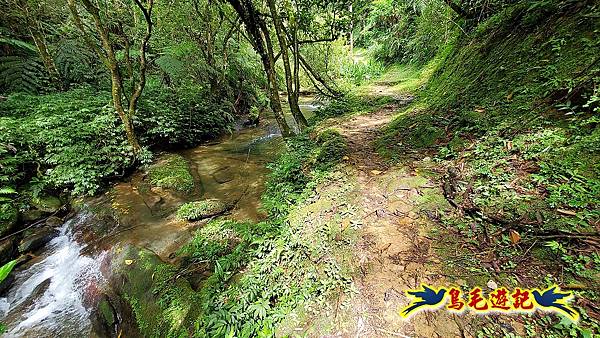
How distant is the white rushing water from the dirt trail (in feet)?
10.8

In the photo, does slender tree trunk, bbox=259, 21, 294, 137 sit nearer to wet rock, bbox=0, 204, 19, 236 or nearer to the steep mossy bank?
the steep mossy bank

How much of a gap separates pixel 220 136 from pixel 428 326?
8402 mm

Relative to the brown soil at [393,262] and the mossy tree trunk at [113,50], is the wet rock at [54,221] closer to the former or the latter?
the mossy tree trunk at [113,50]

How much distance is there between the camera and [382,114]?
6730 mm

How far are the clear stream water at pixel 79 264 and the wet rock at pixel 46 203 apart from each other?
0.49m

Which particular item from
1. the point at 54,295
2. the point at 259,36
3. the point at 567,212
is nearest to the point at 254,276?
the point at 567,212

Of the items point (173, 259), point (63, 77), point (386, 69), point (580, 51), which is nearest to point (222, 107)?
point (63, 77)

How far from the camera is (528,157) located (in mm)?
2523

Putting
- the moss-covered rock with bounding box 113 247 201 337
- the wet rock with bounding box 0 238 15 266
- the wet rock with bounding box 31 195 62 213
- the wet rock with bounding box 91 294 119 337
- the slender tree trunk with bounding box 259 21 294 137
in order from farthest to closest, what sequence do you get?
the slender tree trunk with bounding box 259 21 294 137 → the wet rock with bounding box 31 195 62 213 → the wet rock with bounding box 0 238 15 266 → the wet rock with bounding box 91 294 119 337 → the moss-covered rock with bounding box 113 247 201 337

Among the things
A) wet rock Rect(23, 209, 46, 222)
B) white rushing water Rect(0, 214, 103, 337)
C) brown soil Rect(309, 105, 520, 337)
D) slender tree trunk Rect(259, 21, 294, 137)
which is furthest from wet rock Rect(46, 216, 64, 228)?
brown soil Rect(309, 105, 520, 337)

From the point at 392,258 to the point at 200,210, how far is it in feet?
10.6

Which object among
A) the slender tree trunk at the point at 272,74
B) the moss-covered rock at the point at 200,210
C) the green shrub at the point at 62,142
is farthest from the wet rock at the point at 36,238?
the slender tree trunk at the point at 272,74

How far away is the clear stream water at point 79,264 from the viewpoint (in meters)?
3.26

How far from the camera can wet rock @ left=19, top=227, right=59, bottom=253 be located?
4135 mm
